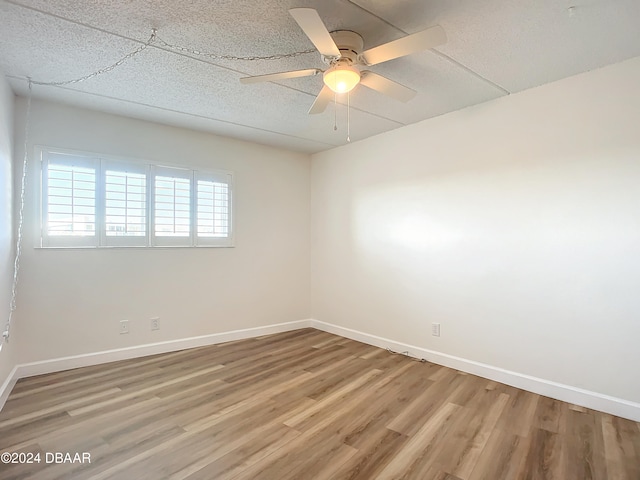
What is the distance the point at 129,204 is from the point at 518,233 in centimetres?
375

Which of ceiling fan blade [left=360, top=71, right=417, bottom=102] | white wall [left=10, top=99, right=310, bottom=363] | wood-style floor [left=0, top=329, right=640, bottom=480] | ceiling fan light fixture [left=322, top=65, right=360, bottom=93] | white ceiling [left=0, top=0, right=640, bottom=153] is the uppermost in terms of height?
white ceiling [left=0, top=0, right=640, bottom=153]

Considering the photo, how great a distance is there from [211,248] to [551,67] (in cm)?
366

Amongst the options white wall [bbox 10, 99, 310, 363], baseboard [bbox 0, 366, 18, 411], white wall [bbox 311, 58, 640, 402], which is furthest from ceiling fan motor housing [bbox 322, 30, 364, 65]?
baseboard [bbox 0, 366, 18, 411]

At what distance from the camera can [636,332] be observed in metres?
2.32

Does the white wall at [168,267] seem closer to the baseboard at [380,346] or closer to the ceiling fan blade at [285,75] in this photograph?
the baseboard at [380,346]

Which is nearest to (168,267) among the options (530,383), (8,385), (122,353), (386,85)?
(122,353)

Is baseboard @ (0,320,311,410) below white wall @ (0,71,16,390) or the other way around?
below

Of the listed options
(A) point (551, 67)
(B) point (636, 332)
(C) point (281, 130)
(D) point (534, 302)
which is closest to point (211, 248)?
(C) point (281, 130)

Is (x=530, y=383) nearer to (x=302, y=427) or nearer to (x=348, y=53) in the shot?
(x=302, y=427)

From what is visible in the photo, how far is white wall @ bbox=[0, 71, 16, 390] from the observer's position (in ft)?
8.14

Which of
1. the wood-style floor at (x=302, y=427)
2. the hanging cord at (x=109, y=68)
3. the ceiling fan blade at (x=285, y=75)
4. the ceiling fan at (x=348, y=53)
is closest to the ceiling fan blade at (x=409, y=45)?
the ceiling fan at (x=348, y=53)

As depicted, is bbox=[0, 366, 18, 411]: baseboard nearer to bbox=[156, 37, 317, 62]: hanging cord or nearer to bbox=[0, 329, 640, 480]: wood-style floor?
bbox=[0, 329, 640, 480]: wood-style floor

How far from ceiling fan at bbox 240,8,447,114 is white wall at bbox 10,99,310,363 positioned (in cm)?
207

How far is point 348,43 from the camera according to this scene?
2000 mm
